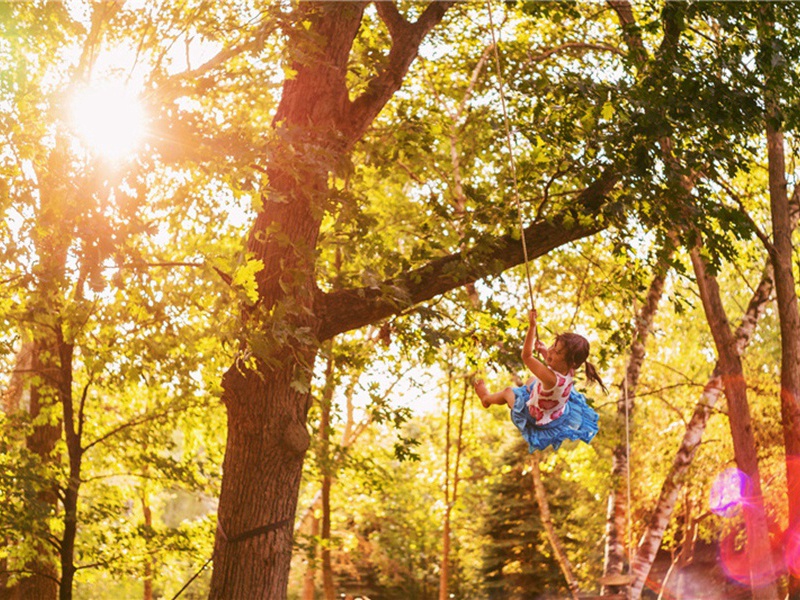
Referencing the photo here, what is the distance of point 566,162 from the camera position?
7.87m

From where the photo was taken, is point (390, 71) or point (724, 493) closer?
point (390, 71)

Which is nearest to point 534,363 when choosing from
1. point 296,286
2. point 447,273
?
point 447,273

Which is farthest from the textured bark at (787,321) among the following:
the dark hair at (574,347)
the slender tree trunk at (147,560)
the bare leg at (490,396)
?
the slender tree trunk at (147,560)

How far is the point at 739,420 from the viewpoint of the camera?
479 inches

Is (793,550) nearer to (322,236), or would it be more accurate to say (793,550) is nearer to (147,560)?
(322,236)

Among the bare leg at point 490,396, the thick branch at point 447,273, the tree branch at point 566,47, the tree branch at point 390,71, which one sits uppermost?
the tree branch at point 566,47

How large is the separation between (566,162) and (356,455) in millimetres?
8534

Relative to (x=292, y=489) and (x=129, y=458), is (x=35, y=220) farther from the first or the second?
(x=129, y=458)

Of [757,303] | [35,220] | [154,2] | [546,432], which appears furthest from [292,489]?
[757,303]

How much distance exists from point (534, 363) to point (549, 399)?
1.77 ft

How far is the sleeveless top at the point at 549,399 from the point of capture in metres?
6.44

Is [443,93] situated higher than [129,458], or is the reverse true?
[443,93]

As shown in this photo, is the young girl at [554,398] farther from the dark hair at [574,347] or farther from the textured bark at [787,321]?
the textured bark at [787,321]

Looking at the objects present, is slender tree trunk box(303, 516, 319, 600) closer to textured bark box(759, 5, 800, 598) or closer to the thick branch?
textured bark box(759, 5, 800, 598)
